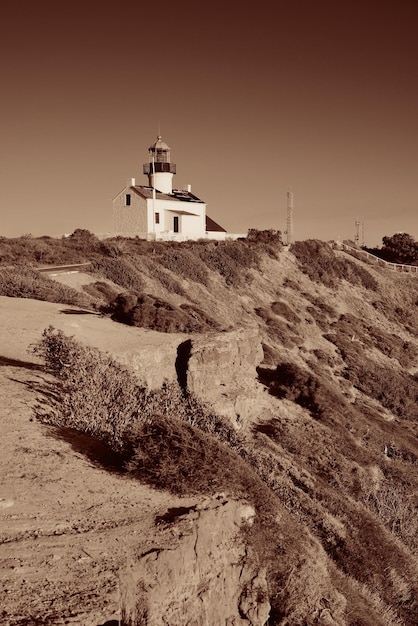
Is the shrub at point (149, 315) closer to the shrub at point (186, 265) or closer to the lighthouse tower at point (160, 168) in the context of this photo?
the shrub at point (186, 265)

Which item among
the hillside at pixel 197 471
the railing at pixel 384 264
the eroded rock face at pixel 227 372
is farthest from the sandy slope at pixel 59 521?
the railing at pixel 384 264

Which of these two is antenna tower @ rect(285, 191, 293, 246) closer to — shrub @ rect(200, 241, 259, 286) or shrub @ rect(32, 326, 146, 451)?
shrub @ rect(200, 241, 259, 286)

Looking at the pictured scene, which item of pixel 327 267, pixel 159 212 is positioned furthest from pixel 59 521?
pixel 159 212

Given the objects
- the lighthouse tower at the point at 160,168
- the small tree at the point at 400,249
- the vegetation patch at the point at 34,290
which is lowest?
the vegetation patch at the point at 34,290

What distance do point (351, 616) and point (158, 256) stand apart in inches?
1092

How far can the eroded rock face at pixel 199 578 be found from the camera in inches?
181

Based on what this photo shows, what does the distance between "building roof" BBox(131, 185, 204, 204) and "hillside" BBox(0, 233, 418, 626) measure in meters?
24.1

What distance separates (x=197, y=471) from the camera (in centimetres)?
679

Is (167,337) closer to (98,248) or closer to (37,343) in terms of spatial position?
(37,343)

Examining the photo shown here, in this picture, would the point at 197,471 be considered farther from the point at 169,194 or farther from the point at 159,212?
the point at 169,194

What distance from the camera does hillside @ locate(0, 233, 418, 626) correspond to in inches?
193

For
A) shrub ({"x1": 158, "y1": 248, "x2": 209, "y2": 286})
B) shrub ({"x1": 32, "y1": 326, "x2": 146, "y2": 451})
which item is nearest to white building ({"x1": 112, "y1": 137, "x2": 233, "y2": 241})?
shrub ({"x1": 158, "y1": 248, "x2": 209, "y2": 286})

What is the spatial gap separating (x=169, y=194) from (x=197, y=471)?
151 feet

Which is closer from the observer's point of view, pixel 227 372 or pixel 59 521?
pixel 59 521
